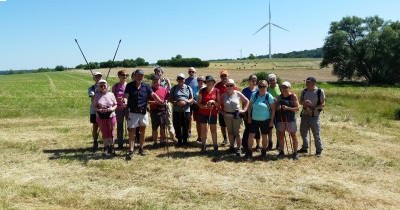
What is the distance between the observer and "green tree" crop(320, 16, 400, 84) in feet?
170

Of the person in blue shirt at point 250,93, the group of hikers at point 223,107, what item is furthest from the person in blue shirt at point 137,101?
the person in blue shirt at point 250,93

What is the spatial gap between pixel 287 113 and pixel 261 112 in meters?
0.65

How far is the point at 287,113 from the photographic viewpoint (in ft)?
31.2

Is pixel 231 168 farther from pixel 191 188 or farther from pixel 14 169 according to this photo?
pixel 14 169

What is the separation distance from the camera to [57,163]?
936 cm

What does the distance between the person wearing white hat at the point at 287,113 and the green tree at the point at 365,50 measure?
46.7 meters

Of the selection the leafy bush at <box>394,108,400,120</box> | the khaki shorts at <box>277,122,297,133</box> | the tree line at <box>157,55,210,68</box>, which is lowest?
the leafy bush at <box>394,108,400,120</box>

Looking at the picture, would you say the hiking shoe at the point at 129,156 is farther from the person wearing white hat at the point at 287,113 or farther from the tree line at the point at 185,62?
the tree line at the point at 185,62

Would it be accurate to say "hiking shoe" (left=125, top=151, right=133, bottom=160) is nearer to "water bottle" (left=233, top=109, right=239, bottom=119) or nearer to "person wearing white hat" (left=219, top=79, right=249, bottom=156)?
"person wearing white hat" (left=219, top=79, right=249, bottom=156)

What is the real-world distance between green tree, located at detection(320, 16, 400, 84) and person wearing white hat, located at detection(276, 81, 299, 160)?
46677 millimetres

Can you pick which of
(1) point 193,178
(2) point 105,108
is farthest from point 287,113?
(2) point 105,108

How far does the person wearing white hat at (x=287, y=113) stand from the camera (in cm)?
937

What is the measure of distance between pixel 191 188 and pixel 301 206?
6.12 ft

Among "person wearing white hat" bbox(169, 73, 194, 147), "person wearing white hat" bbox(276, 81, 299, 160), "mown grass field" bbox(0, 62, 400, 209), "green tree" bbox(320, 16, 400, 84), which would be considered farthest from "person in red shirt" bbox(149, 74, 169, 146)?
"green tree" bbox(320, 16, 400, 84)
